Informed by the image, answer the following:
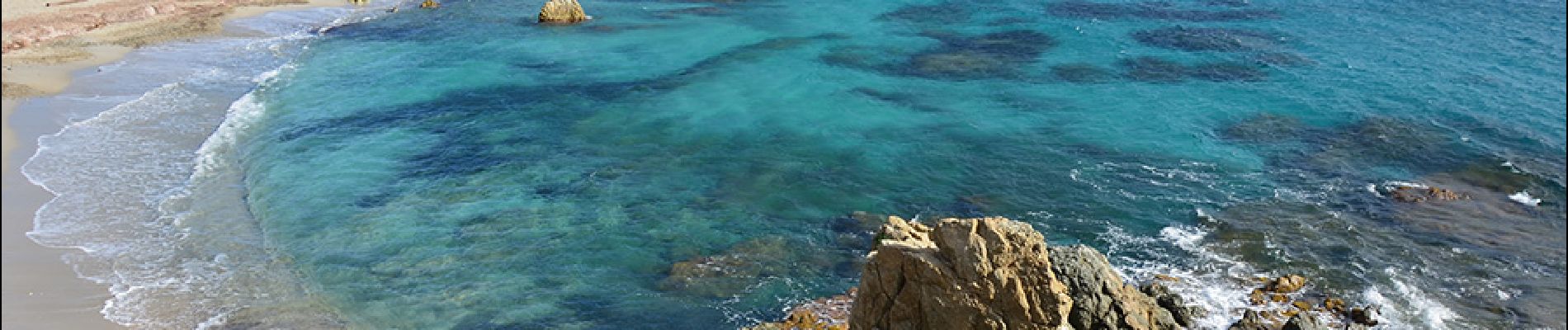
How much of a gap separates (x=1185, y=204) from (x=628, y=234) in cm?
1587

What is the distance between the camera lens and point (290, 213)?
29500 mm

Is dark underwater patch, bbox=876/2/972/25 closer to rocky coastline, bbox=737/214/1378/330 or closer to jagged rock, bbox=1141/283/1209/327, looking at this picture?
jagged rock, bbox=1141/283/1209/327

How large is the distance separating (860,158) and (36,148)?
27876 mm

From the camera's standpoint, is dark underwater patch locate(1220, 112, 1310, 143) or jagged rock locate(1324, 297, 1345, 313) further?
dark underwater patch locate(1220, 112, 1310, 143)

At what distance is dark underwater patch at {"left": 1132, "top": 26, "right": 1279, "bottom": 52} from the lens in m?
48.5

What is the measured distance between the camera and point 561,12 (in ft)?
186

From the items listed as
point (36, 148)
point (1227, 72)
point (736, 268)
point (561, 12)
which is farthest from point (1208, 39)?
point (36, 148)

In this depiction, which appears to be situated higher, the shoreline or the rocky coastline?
the rocky coastline

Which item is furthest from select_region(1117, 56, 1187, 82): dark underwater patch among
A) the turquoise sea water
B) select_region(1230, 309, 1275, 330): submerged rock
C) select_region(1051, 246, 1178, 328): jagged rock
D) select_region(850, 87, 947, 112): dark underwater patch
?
select_region(1051, 246, 1178, 328): jagged rock

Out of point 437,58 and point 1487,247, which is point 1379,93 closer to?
point 1487,247

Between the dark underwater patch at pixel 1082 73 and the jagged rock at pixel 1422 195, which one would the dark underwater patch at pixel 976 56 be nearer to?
the dark underwater patch at pixel 1082 73

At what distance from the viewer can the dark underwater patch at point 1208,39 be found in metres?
48.5

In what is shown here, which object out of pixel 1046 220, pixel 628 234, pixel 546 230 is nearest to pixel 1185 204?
pixel 1046 220

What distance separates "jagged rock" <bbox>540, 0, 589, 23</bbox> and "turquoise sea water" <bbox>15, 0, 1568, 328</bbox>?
202 centimetres
